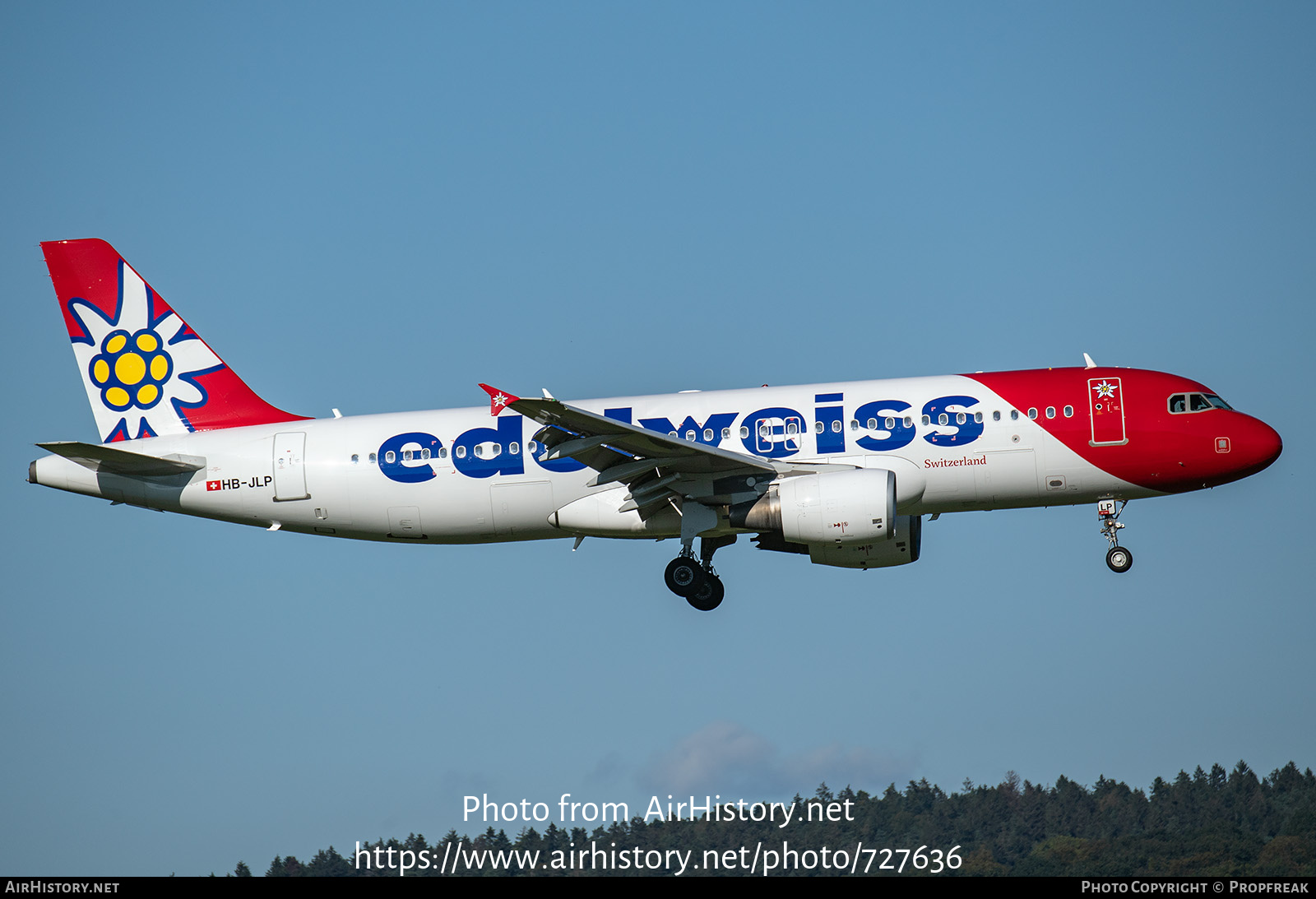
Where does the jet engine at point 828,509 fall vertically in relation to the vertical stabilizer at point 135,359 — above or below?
below

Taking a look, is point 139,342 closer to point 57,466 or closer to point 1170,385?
point 57,466

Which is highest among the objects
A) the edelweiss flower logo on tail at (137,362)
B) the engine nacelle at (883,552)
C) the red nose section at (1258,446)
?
the edelweiss flower logo on tail at (137,362)

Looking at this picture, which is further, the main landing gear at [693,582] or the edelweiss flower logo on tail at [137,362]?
the edelweiss flower logo on tail at [137,362]

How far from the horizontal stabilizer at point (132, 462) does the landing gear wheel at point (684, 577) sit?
11484mm

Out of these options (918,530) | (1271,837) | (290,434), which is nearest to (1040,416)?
(918,530)

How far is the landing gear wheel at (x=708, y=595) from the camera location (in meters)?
33.6

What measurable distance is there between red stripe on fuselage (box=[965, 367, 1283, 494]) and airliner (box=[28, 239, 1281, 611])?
0.04m

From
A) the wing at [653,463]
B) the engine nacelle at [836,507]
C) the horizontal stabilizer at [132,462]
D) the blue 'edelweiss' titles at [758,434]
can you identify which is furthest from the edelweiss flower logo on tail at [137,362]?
the engine nacelle at [836,507]

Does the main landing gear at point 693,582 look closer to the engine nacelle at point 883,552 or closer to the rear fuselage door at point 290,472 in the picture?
the engine nacelle at point 883,552

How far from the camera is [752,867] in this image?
7406 centimetres

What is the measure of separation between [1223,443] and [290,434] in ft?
70.5

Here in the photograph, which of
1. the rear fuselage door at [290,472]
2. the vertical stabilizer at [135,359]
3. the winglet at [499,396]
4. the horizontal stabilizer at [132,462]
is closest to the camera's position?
the winglet at [499,396]

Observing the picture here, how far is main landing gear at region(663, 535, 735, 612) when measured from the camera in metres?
33.6

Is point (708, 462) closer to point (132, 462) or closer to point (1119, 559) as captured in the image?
point (1119, 559)
